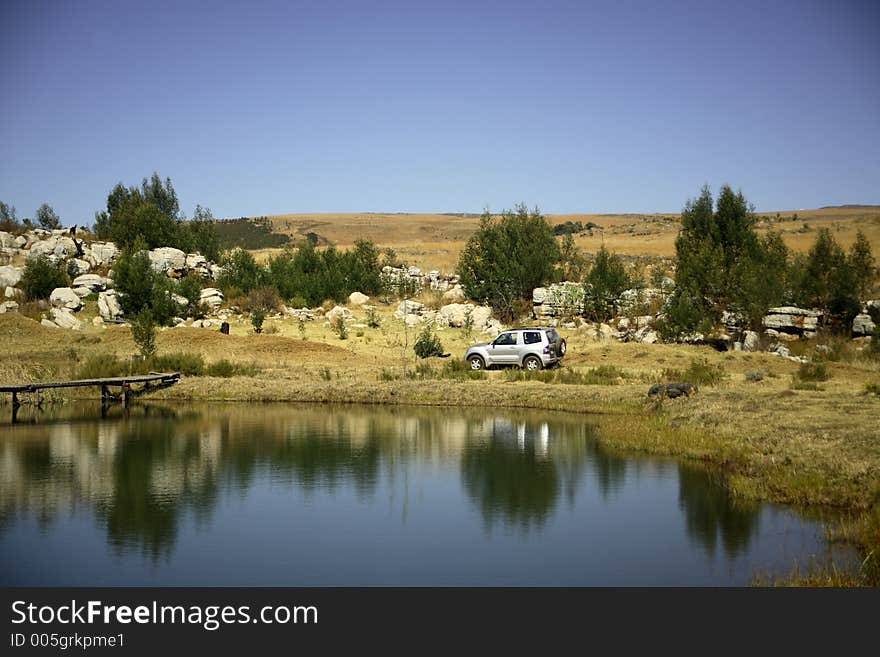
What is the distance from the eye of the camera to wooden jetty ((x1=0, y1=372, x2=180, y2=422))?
27.2 metres

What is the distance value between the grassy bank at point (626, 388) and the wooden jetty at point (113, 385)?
650 millimetres

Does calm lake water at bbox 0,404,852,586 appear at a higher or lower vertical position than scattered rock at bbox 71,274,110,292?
lower

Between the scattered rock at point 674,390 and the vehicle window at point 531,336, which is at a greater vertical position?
the vehicle window at point 531,336

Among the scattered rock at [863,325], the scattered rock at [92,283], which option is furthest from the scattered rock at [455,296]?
the scattered rock at [863,325]

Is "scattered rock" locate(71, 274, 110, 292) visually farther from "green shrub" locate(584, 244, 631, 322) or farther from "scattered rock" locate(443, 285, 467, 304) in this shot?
"green shrub" locate(584, 244, 631, 322)

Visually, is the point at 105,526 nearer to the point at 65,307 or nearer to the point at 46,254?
the point at 65,307

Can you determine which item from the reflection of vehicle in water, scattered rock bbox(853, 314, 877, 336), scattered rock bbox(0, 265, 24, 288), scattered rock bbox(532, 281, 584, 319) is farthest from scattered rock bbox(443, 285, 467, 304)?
the reflection of vehicle in water

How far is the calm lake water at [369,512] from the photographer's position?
40.3ft

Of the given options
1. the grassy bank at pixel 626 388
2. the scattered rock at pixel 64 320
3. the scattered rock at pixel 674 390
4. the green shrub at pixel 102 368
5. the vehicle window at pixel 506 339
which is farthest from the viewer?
the scattered rock at pixel 64 320

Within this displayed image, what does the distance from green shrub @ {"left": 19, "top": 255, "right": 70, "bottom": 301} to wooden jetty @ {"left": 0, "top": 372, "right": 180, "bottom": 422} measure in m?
23.2

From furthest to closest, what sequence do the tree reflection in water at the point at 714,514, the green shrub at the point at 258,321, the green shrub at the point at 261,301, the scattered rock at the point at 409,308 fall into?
the green shrub at the point at 261,301, the scattered rock at the point at 409,308, the green shrub at the point at 258,321, the tree reflection in water at the point at 714,514

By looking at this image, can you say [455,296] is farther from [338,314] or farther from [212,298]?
[212,298]

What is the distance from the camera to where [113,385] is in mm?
31031

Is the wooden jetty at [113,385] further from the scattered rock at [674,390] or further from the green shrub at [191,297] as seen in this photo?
the green shrub at [191,297]
